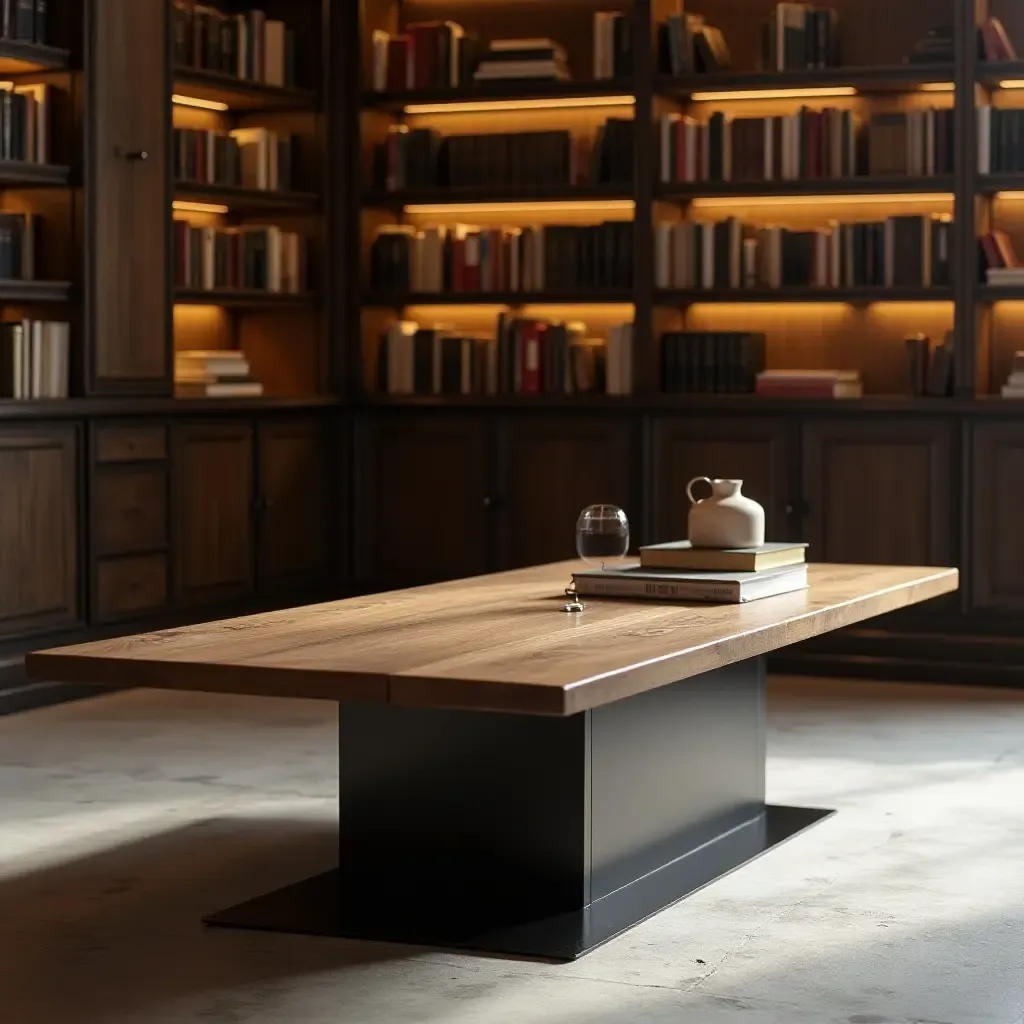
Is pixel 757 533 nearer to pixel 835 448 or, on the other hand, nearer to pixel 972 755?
pixel 972 755

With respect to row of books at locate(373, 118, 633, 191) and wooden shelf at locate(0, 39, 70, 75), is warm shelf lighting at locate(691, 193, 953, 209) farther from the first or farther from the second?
wooden shelf at locate(0, 39, 70, 75)

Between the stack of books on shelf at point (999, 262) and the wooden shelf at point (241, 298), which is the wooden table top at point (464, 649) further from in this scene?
the wooden shelf at point (241, 298)

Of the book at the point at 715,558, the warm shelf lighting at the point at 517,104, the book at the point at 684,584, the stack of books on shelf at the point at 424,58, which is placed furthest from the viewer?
the stack of books on shelf at the point at 424,58

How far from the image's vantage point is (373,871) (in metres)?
3.71

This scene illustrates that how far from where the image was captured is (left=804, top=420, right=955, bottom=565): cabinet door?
666 cm

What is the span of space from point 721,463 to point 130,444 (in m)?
2.04

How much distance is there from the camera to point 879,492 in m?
6.75

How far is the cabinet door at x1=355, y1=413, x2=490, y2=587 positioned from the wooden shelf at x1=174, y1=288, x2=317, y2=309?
0.54m

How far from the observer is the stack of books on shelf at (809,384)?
6840mm

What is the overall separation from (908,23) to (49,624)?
3616 millimetres


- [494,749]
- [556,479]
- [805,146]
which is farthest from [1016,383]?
[494,749]

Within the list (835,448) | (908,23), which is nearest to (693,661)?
(835,448)

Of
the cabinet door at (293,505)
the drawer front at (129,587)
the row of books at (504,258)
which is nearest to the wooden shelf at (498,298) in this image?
the row of books at (504,258)

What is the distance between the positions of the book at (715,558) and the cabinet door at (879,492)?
2.61 m
